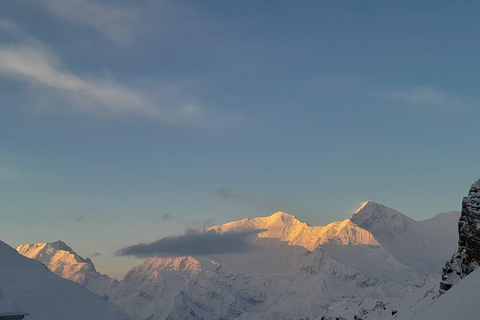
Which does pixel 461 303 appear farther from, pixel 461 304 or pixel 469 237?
pixel 469 237

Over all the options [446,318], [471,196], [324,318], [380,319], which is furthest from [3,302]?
[380,319]

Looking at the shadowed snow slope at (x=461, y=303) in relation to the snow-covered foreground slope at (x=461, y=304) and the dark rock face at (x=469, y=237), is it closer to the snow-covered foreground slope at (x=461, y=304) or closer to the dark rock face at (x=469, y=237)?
the snow-covered foreground slope at (x=461, y=304)

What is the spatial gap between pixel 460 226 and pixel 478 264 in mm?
8918

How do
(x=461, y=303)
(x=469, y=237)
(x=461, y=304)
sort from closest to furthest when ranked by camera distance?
1. (x=461, y=304)
2. (x=461, y=303)
3. (x=469, y=237)

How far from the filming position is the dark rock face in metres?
81.9

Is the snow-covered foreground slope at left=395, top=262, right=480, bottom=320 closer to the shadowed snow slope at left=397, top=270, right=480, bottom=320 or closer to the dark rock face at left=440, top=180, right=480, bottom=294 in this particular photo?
the shadowed snow slope at left=397, top=270, right=480, bottom=320

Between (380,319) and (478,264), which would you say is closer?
(478,264)

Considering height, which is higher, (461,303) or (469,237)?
(469,237)

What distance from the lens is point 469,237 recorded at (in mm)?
84062

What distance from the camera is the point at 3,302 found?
98.7m

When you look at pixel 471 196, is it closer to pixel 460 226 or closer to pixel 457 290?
pixel 460 226

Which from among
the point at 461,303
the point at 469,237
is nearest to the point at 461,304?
the point at 461,303

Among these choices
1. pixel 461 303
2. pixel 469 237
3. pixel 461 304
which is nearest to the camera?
pixel 461 304

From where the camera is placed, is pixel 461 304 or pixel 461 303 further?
pixel 461 303
